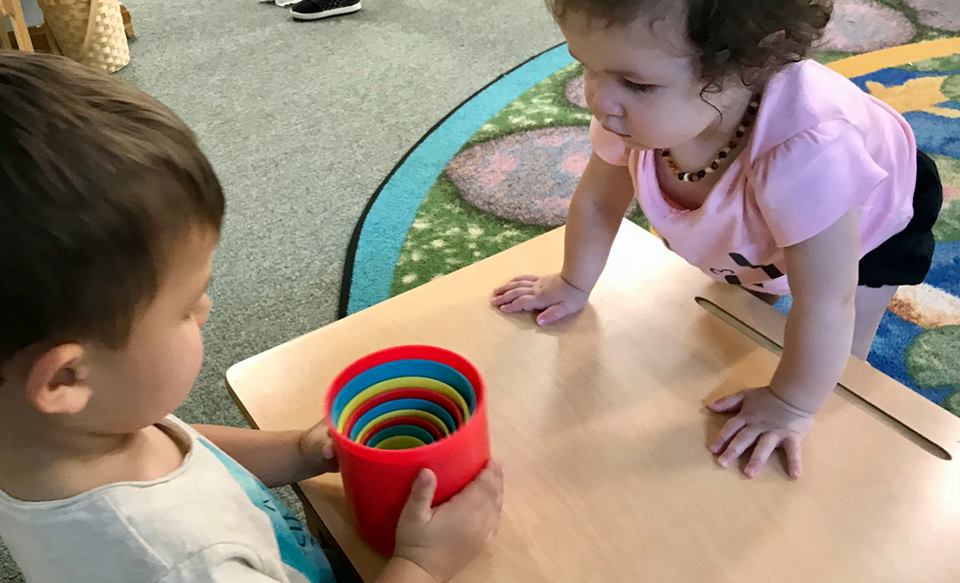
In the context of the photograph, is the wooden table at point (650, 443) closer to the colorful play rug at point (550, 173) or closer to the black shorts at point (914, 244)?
the black shorts at point (914, 244)

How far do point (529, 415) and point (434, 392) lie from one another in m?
0.12

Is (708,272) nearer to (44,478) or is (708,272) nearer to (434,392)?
(434,392)

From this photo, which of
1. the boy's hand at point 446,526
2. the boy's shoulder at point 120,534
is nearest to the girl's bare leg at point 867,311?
the boy's hand at point 446,526

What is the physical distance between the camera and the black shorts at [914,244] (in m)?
0.83

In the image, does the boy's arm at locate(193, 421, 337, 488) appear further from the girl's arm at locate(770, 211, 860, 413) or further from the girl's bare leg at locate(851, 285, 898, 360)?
the girl's bare leg at locate(851, 285, 898, 360)

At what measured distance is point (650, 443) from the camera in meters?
0.66

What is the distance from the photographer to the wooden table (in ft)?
1.90

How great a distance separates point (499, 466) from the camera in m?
0.60

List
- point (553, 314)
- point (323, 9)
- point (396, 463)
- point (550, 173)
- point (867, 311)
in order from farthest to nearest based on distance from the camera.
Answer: point (323, 9) < point (550, 173) < point (867, 311) < point (553, 314) < point (396, 463)

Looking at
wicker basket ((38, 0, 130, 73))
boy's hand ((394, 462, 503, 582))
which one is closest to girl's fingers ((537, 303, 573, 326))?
boy's hand ((394, 462, 503, 582))

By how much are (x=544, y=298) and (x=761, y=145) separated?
241 mm

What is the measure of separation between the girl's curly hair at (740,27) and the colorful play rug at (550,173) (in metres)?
0.65

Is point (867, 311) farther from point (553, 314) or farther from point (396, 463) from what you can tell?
point (396, 463)

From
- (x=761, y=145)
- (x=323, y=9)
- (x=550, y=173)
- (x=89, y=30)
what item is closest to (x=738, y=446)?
(x=761, y=145)
